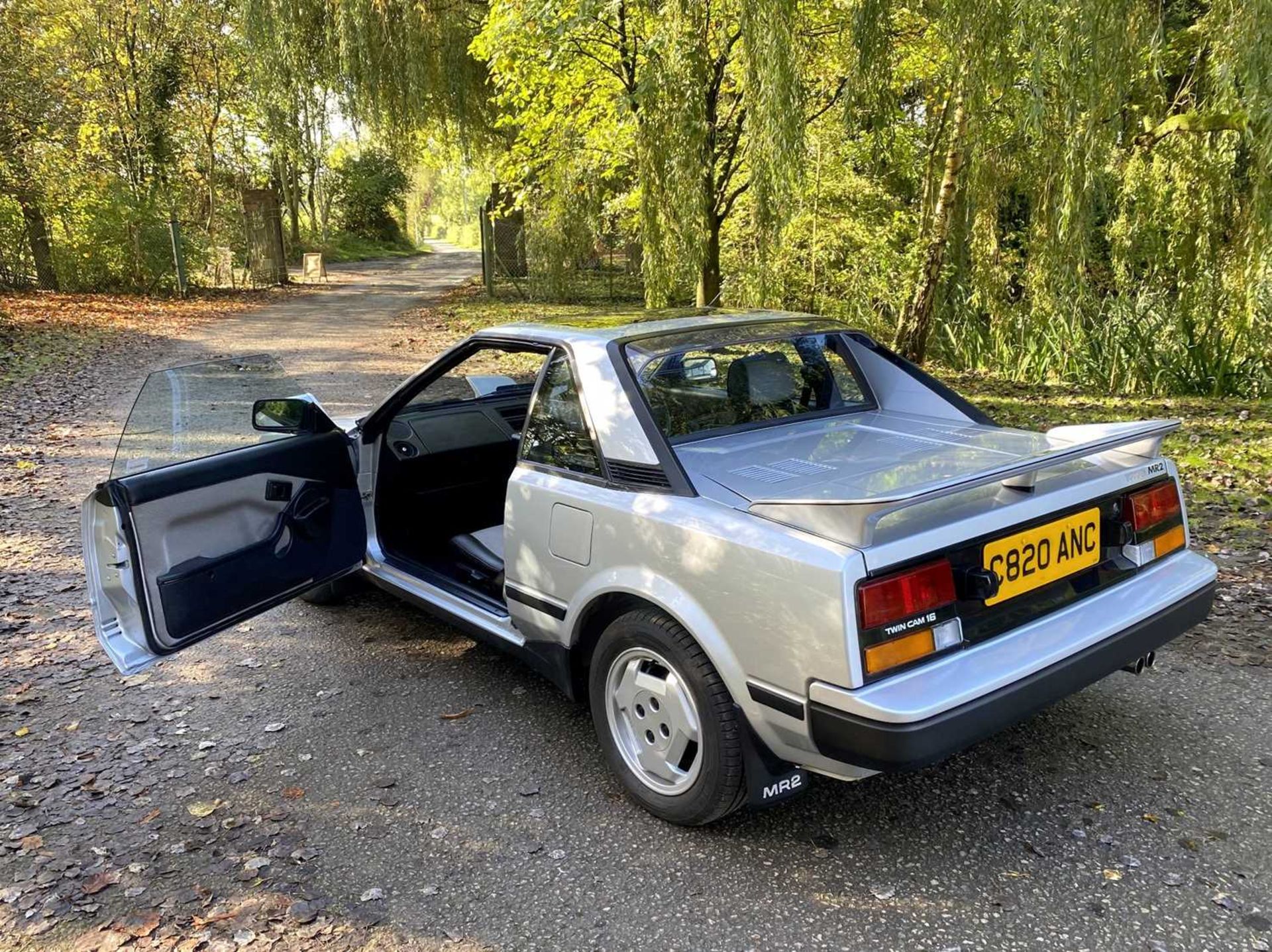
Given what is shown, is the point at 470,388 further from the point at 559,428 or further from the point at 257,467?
the point at 559,428

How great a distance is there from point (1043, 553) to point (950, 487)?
44cm

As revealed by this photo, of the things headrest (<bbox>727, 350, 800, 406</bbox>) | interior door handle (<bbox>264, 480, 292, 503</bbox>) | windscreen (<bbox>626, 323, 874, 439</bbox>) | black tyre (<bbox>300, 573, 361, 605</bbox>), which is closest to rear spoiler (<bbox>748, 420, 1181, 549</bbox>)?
windscreen (<bbox>626, 323, 874, 439</bbox>)

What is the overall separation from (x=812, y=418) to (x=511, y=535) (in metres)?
1.27

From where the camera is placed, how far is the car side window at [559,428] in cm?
305

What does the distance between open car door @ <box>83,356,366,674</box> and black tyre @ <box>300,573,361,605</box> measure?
0.85 metres

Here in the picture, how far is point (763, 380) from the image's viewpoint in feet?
11.4

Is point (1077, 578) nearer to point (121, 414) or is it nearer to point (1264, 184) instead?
point (1264, 184)

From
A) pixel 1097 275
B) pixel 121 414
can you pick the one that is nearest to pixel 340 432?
pixel 121 414

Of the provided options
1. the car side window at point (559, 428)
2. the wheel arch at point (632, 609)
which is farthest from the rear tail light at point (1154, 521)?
the car side window at point (559, 428)

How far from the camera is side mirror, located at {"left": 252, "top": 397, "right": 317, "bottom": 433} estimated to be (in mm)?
3570

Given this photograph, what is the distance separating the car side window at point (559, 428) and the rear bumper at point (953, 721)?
1.16 metres

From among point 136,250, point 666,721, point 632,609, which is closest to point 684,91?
point 632,609

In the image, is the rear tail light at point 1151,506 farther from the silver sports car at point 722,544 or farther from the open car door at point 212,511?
the open car door at point 212,511

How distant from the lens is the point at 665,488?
272 cm
